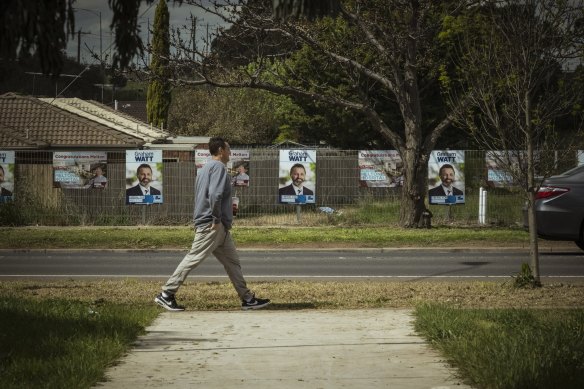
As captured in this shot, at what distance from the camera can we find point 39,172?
84.7 ft

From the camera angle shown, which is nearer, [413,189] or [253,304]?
[253,304]

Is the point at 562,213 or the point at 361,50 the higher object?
the point at 361,50

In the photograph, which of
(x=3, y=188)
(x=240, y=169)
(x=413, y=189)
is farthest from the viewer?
(x=3, y=188)

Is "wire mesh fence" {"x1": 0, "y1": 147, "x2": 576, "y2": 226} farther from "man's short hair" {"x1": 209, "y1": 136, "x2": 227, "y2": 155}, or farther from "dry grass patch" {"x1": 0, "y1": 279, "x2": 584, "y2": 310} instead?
"man's short hair" {"x1": 209, "y1": 136, "x2": 227, "y2": 155}

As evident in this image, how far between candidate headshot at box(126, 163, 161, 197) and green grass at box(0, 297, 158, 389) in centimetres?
1424

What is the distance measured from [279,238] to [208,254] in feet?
35.5

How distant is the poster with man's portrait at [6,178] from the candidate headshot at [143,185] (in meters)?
Result: 3.27

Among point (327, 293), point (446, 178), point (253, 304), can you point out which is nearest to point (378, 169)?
point (446, 178)

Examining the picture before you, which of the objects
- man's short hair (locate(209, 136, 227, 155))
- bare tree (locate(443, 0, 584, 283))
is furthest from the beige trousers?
bare tree (locate(443, 0, 584, 283))

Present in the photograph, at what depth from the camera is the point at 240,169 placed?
81.8 feet

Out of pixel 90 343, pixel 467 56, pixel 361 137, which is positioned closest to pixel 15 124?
pixel 361 137

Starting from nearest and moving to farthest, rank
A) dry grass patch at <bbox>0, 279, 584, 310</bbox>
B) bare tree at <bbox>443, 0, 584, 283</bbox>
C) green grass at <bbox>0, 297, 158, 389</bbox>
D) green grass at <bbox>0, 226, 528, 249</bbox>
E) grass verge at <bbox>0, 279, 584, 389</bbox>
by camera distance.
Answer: green grass at <bbox>0, 297, 158, 389</bbox>
grass verge at <bbox>0, 279, 584, 389</bbox>
dry grass patch at <bbox>0, 279, 584, 310</bbox>
bare tree at <bbox>443, 0, 584, 283</bbox>
green grass at <bbox>0, 226, 528, 249</bbox>

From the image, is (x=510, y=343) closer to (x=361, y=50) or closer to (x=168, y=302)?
(x=168, y=302)

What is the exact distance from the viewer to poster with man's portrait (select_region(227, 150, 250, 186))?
24.8 m
